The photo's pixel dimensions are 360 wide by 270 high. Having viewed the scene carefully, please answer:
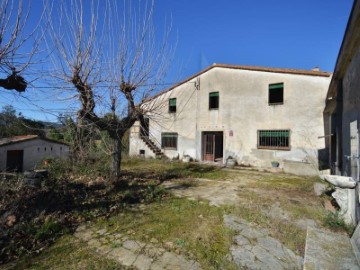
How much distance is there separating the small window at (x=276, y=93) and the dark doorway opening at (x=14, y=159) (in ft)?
58.7

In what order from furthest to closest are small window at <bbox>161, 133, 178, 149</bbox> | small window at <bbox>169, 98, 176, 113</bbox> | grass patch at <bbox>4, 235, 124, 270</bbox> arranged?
1. small window at <bbox>169, 98, 176, 113</bbox>
2. small window at <bbox>161, 133, 178, 149</bbox>
3. grass patch at <bbox>4, 235, 124, 270</bbox>

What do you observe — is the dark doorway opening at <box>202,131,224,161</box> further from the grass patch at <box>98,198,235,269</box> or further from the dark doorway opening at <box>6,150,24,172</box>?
the dark doorway opening at <box>6,150,24,172</box>

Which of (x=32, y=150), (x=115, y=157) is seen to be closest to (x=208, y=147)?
(x=115, y=157)

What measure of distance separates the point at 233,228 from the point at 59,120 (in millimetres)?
5992

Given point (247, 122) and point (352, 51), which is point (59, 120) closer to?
point (352, 51)

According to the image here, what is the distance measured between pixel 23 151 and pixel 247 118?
53.8ft

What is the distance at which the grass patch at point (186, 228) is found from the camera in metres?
3.74

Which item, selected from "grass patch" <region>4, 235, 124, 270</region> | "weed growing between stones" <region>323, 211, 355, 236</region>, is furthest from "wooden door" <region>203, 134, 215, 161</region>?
"grass patch" <region>4, 235, 124, 270</region>

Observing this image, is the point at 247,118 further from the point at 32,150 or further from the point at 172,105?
the point at 32,150

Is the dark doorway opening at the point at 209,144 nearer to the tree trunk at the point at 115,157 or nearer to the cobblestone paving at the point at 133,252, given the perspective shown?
the tree trunk at the point at 115,157

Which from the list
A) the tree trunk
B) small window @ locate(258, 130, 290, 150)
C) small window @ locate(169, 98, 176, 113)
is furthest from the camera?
small window @ locate(169, 98, 176, 113)

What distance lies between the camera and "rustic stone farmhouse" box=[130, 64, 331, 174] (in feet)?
39.6

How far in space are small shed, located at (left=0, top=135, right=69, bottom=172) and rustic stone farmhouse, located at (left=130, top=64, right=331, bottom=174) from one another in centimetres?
827

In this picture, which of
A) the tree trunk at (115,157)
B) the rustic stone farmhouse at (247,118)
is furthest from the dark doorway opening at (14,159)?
the tree trunk at (115,157)
